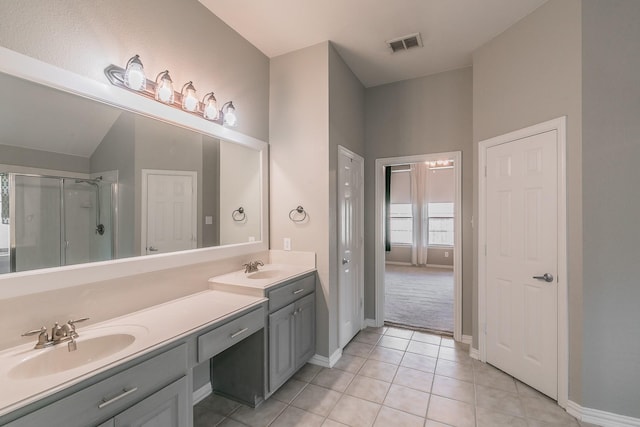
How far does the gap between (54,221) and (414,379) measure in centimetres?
276

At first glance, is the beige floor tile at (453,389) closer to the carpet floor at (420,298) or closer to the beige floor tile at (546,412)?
the beige floor tile at (546,412)

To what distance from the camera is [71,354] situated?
1.29m

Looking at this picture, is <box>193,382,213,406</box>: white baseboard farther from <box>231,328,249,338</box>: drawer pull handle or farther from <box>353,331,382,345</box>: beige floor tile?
<box>353,331,382,345</box>: beige floor tile

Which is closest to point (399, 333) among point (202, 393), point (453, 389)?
point (453, 389)

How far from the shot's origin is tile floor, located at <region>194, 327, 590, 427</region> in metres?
1.94

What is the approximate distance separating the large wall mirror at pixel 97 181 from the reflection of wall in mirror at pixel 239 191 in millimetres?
25

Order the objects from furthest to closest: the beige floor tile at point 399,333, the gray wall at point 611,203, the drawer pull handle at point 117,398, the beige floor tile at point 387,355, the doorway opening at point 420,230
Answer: the doorway opening at point 420,230
the beige floor tile at point 399,333
the beige floor tile at point 387,355
the gray wall at point 611,203
the drawer pull handle at point 117,398

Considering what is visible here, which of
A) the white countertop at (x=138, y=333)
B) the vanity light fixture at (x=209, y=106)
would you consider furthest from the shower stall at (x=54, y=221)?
the vanity light fixture at (x=209, y=106)

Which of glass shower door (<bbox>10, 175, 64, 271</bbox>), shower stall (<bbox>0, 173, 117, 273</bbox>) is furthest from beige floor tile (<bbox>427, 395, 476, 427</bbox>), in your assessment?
glass shower door (<bbox>10, 175, 64, 271</bbox>)

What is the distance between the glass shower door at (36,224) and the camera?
1.28 meters

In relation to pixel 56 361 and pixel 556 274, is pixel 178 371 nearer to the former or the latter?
pixel 56 361

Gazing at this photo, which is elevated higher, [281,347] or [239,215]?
[239,215]

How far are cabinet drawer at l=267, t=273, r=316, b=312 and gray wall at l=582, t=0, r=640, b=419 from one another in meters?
2.03

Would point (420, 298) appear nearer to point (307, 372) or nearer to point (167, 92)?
point (307, 372)
